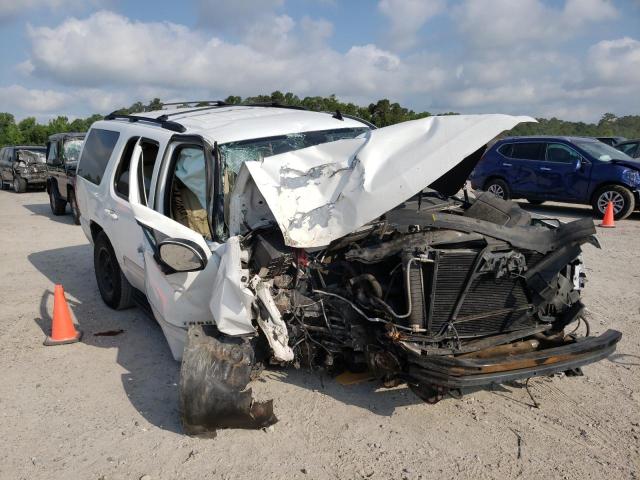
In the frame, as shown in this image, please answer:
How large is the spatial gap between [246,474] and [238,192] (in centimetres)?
183

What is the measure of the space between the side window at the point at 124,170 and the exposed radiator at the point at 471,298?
323cm

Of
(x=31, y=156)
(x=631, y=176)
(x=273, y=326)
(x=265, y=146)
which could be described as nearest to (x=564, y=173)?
(x=631, y=176)

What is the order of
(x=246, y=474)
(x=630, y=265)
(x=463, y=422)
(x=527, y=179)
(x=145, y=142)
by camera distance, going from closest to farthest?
(x=246, y=474) < (x=463, y=422) < (x=145, y=142) < (x=630, y=265) < (x=527, y=179)

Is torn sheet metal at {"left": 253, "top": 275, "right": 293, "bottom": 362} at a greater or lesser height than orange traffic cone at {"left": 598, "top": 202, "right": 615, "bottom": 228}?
greater

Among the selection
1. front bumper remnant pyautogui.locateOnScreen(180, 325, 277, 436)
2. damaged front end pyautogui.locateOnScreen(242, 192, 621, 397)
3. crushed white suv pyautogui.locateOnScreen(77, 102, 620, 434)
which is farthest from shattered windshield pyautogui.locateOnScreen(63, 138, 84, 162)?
front bumper remnant pyautogui.locateOnScreen(180, 325, 277, 436)

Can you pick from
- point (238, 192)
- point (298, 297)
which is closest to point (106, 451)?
point (298, 297)

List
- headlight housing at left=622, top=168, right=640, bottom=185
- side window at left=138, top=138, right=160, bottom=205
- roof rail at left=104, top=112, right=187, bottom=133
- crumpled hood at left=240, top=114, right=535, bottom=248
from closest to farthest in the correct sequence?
crumpled hood at left=240, top=114, right=535, bottom=248 < roof rail at left=104, top=112, right=187, bottom=133 < side window at left=138, top=138, right=160, bottom=205 < headlight housing at left=622, top=168, right=640, bottom=185

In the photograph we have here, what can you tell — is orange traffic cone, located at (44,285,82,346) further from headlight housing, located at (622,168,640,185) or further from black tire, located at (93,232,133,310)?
headlight housing, located at (622,168,640,185)

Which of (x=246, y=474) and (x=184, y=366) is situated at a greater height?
(x=184, y=366)

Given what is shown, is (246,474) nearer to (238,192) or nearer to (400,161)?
(238,192)

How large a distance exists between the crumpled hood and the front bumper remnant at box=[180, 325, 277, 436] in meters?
0.86

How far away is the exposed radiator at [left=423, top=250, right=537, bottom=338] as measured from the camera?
10.6 feet

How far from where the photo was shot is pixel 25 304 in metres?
6.20

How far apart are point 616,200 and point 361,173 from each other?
31.2 feet
